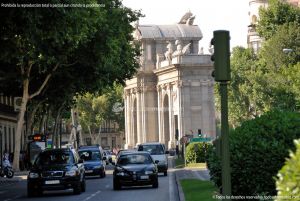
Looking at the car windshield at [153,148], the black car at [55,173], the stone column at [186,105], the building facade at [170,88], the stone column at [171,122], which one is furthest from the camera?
the stone column at [171,122]

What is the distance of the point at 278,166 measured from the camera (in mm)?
15977

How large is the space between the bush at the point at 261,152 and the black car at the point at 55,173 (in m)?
15.7

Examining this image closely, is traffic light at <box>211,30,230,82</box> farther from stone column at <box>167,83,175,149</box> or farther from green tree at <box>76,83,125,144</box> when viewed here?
green tree at <box>76,83,125,144</box>

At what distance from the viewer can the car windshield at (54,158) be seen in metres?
32.4

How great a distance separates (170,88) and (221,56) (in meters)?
118

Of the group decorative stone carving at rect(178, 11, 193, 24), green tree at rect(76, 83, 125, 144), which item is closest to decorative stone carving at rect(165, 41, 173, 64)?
decorative stone carving at rect(178, 11, 193, 24)

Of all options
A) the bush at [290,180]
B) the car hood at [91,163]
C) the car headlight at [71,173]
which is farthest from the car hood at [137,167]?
the bush at [290,180]

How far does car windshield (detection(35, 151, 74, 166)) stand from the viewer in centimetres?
3237

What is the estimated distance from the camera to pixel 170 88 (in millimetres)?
129000

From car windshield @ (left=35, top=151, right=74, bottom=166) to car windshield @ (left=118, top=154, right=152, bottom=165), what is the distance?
3.62 meters

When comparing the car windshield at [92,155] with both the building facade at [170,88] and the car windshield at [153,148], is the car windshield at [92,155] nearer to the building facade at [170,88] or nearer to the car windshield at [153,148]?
the car windshield at [153,148]

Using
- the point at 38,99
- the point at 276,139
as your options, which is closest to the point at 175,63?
the point at 38,99

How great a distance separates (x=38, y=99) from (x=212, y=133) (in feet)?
212

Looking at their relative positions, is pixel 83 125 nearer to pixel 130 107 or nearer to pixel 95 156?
pixel 130 107
